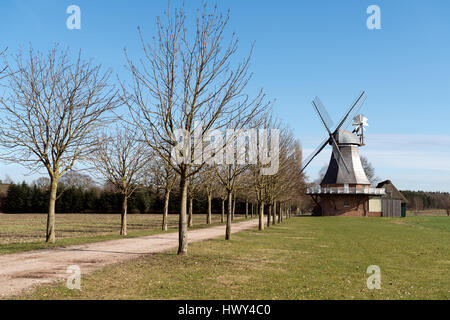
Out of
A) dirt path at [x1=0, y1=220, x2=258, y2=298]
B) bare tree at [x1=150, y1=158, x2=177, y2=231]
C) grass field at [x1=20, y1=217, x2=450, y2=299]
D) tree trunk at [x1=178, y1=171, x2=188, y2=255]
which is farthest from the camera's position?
bare tree at [x1=150, y1=158, x2=177, y2=231]

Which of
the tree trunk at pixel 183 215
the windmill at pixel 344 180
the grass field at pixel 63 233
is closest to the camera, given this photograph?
the tree trunk at pixel 183 215

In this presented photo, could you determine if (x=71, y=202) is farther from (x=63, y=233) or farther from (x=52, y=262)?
(x=52, y=262)

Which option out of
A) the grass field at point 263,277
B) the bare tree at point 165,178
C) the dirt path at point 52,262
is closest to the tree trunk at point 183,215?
the grass field at point 263,277

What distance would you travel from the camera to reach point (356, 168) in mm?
74562

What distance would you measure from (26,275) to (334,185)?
228ft

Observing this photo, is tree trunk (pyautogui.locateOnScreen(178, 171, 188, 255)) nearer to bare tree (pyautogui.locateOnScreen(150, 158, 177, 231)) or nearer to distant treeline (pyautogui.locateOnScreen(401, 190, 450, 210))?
bare tree (pyautogui.locateOnScreen(150, 158, 177, 231))

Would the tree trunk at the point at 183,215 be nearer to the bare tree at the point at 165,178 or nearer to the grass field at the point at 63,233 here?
the grass field at the point at 63,233

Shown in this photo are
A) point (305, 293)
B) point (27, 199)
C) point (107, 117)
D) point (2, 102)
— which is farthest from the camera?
point (27, 199)

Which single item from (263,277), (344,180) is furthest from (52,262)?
(344,180)

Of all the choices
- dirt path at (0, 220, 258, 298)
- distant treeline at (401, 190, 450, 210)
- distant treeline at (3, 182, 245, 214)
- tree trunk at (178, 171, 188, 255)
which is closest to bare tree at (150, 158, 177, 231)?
dirt path at (0, 220, 258, 298)

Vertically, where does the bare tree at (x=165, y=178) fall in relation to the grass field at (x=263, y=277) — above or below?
above

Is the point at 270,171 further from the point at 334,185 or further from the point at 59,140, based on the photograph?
the point at 334,185
